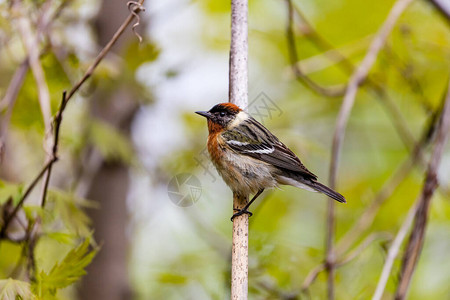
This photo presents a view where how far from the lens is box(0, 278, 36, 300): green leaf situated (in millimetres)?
2070

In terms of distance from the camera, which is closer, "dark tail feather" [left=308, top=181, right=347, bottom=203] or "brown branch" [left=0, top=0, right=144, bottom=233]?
"brown branch" [left=0, top=0, right=144, bottom=233]

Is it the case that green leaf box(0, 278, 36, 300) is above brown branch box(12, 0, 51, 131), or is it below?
below

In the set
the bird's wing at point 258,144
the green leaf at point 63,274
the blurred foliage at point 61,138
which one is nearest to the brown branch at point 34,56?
the blurred foliage at point 61,138

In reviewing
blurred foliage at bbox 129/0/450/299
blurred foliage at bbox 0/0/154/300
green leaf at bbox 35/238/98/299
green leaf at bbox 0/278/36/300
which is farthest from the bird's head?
green leaf at bbox 0/278/36/300

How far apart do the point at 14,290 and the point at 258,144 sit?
2003 mm

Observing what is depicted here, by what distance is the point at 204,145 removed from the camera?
191 inches

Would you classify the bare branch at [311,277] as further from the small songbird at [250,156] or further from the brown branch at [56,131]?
the brown branch at [56,131]

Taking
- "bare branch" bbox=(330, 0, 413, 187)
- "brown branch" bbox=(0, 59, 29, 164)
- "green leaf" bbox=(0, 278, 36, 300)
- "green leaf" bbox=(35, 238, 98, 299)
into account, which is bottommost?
"green leaf" bbox=(0, 278, 36, 300)

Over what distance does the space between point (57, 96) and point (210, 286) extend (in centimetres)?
177

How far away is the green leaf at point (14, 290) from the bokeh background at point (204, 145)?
1.66 feet

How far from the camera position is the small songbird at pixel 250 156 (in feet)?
11.3

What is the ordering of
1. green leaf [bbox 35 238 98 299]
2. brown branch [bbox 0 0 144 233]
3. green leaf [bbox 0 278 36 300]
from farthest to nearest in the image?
brown branch [bbox 0 0 144 233]
green leaf [bbox 35 238 98 299]
green leaf [bbox 0 278 36 300]

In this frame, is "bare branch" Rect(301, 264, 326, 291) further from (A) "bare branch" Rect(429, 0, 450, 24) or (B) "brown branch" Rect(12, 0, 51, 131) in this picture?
(A) "bare branch" Rect(429, 0, 450, 24)

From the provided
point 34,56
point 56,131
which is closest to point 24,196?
point 56,131
